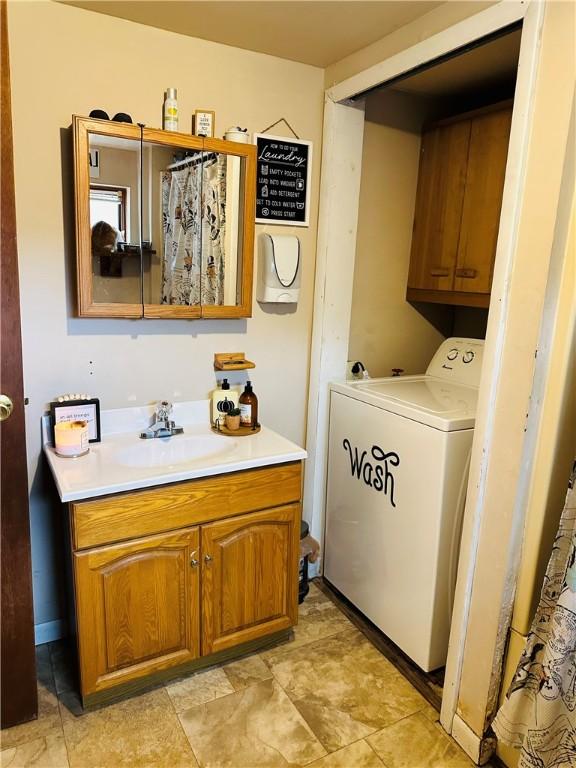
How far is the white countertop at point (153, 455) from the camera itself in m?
1.64

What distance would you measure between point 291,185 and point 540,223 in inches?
44.0

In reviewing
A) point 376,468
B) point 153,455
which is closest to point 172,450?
point 153,455

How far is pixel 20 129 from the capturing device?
5.67 ft

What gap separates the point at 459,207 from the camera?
2.36 meters

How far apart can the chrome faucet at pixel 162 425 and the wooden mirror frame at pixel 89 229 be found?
1.16 ft

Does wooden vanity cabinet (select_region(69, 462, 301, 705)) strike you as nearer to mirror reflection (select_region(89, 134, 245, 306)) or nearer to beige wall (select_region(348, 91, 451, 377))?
mirror reflection (select_region(89, 134, 245, 306))

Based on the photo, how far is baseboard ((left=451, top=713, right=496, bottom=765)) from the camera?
164cm

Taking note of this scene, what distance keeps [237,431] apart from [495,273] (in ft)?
3.62

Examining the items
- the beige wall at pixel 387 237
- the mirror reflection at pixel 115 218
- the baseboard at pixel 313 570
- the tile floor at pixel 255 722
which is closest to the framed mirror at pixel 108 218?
the mirror reflection at pixel 115 218

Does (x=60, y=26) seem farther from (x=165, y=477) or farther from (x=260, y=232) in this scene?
(x=165, y=477)

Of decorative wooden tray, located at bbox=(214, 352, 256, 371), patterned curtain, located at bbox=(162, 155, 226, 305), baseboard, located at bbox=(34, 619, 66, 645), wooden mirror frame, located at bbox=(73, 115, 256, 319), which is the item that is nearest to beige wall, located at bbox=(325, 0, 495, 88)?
wooden mirror frame, located at bbox=(73, 115, 256, 319)

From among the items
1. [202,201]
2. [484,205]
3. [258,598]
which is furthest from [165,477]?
[484,205]

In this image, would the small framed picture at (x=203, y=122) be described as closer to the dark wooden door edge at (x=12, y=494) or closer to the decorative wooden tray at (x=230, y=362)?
the dark wooden door edge at (x=12, y=494)

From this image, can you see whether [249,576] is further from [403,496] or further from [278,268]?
[278,268]
